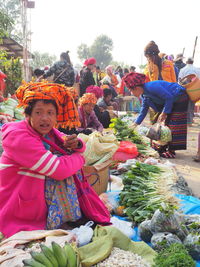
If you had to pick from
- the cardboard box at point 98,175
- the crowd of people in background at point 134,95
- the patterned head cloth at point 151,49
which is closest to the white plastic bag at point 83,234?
the cardboard box at point 98,175

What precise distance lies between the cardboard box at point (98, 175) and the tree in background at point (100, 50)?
2473 inches

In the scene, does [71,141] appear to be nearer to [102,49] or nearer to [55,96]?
[55,96]

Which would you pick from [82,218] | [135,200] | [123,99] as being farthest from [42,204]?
[123,99]

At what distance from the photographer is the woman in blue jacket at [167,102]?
5.02 m

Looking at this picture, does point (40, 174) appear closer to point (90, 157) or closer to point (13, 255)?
point (13, 255)

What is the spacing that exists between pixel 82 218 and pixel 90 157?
1.08 meters

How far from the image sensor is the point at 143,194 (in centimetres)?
303

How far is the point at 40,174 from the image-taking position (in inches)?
79.3

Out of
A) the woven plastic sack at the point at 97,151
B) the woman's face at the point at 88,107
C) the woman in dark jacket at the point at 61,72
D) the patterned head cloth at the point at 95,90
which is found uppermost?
the woman in dark jacket at the point at 61,72

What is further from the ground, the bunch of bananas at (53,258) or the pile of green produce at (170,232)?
the bunch of bananas at (53,258)

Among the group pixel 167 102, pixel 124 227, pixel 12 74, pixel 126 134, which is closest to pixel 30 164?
pixel 124 227

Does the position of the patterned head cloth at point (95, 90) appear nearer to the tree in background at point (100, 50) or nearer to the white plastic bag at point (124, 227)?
the white plastic bag at point (124, 227)

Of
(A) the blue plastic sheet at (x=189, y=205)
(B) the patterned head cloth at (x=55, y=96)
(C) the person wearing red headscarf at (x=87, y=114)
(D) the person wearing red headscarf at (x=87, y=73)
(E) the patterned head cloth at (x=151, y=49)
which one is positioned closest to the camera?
(B) the patterned head cloth at (x=55, y=96)

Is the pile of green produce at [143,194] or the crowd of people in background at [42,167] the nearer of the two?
the crowd of people in background at [42,167]
